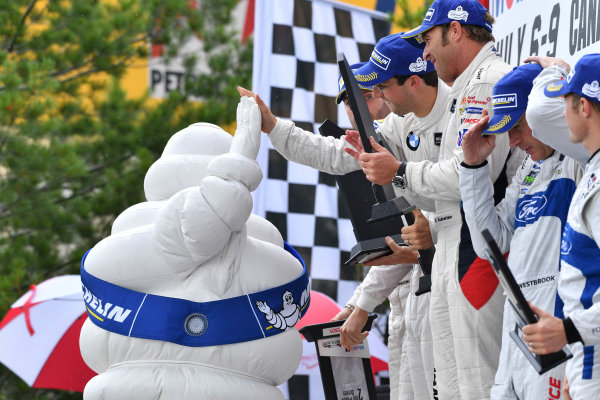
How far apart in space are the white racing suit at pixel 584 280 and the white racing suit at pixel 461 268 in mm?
563

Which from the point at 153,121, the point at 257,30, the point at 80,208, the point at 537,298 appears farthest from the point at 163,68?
the point at 537,298

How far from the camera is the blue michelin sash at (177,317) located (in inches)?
115

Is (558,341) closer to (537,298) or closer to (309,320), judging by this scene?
(537,298)

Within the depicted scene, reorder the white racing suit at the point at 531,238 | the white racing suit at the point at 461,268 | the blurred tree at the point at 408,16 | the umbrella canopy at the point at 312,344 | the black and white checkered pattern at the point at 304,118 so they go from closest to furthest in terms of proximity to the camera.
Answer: the white racing suit at the point at 531,238
the white racing suit at the point at 461,268
the umbrella canopy at the point at 312,344
the black and white checkered pattern at the point at 304,118
the blurred tree at the point at 408,16

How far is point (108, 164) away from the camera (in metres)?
9.00

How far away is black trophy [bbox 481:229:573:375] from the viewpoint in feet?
6.73

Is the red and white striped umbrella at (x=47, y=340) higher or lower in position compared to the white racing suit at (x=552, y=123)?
lower

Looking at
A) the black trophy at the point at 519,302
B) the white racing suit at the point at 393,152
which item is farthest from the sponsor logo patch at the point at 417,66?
the black trophy at the point at 519,302

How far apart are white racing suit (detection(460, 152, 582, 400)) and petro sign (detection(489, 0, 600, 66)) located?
0.77 metres

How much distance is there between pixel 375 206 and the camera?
2.99m

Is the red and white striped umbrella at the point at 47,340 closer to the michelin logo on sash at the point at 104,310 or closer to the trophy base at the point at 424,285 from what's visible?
the michelin logo on sash at the point at 104,310

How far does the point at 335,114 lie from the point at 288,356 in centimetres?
317

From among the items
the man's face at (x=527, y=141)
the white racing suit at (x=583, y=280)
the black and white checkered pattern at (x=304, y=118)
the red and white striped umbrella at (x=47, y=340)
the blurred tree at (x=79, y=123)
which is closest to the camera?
the white racing suit at (x=583, y=280)

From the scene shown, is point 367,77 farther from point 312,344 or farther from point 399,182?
point 312,344
